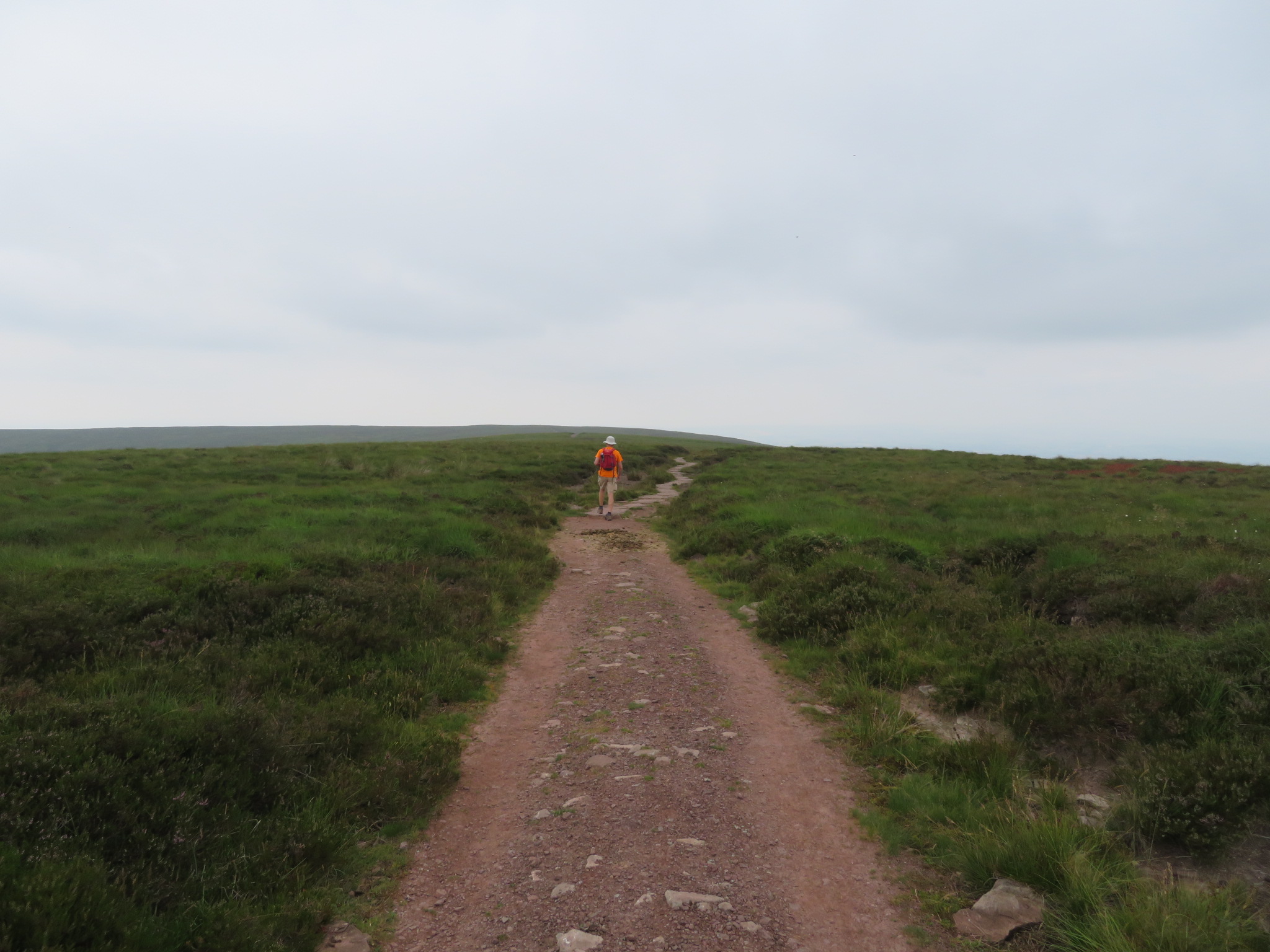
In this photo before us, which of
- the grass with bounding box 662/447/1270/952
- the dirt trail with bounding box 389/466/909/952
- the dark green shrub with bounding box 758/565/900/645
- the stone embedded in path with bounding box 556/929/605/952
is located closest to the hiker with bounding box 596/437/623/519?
the grass with bounding box 662/447/1270/952

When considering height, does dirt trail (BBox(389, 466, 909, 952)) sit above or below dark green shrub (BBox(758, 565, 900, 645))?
below

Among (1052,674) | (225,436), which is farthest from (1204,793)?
(225,436)

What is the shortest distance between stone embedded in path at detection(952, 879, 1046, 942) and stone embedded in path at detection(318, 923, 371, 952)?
374 cm

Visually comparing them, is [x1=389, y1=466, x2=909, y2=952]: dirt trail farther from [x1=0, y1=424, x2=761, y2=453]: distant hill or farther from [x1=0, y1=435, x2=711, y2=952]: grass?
[x1=0, y1=424, x2=761, y2=453]: distant hill

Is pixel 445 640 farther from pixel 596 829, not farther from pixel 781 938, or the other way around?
pixel 781 938

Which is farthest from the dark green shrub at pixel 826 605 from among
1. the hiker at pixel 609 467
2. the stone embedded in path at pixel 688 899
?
the hiker at pixel 609 467

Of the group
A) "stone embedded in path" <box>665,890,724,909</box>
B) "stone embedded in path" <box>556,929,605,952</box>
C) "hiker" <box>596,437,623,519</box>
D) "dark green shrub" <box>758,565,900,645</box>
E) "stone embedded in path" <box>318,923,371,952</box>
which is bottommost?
"stone embedded in path" <box>318,923,371,952</box>

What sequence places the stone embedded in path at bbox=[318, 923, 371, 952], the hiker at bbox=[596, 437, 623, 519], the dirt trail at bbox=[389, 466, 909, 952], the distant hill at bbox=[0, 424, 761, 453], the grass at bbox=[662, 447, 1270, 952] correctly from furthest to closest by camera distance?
the distant hill at bbox=[0, 424, 761, 453], the hiker at bbox=[596, 437, 623, 519], the grass at bbox=[662, 447, 1270, 952], the dirt trail at bbox=[389, 466, 909, 952], the stone embedded in path at bbox=[318, 923, 371, 952]

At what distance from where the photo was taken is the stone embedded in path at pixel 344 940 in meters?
3.84

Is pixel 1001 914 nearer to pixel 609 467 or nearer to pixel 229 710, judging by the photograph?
pixel 229 710

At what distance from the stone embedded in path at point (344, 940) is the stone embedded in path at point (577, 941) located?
1194mm

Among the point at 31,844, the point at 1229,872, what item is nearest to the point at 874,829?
the point at 1229,872

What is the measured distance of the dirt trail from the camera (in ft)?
13.1

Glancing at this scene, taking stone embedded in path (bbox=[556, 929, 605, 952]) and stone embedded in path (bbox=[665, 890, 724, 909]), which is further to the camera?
stone embedded in path (bbox=[665, 890, 724, 909])
